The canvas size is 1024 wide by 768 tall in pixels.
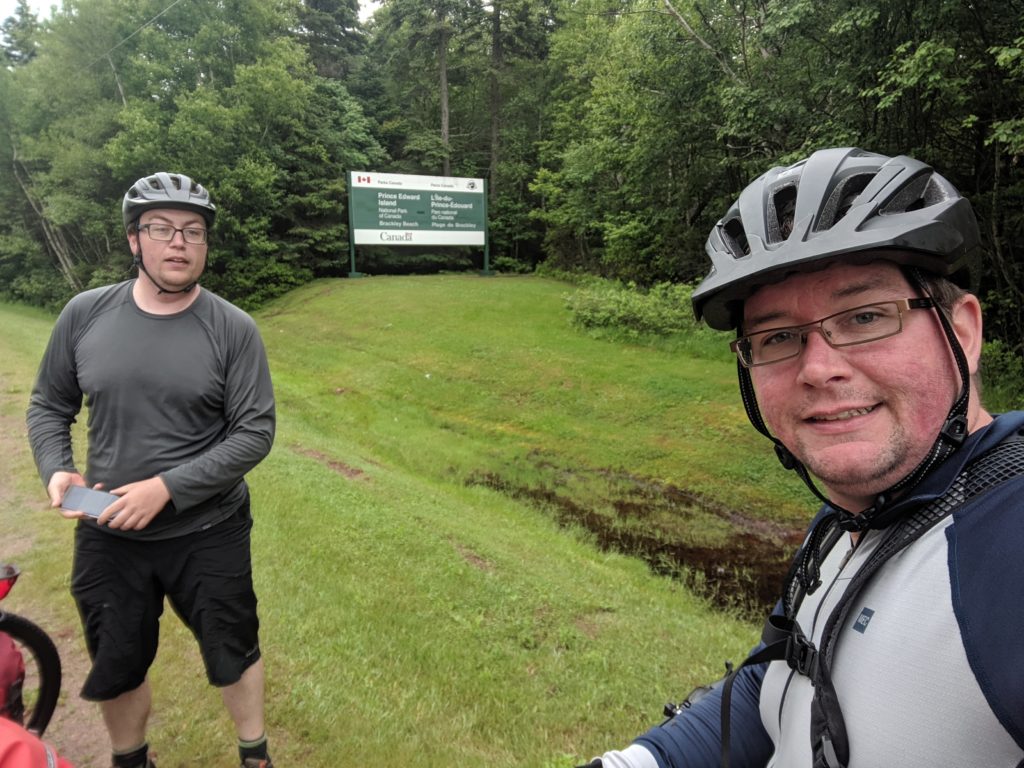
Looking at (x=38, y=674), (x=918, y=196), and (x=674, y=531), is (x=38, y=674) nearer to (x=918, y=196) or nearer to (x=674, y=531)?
(x=918, y=196)

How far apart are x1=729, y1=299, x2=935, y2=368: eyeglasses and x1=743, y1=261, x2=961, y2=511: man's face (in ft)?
0.04

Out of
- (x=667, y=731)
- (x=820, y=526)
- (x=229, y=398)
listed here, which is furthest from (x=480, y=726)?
(x=820, y=526)

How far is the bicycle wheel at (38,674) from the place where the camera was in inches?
114

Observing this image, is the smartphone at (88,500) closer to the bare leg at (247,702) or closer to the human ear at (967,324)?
the bare leg at (247,702)

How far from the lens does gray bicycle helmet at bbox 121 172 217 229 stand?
264cm

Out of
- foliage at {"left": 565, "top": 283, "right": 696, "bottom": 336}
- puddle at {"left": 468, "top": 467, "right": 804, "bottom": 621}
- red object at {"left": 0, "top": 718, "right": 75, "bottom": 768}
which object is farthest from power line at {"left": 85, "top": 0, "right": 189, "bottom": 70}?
red object at {"left": 0, "top": 718, "right": 75, "bottom": 768}

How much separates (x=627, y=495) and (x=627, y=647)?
15.5 ft

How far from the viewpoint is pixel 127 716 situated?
2602 mm

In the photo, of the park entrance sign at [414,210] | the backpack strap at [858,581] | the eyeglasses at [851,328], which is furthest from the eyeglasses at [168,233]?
the park entrance sign at [414,210]

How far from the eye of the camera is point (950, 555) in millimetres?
1049

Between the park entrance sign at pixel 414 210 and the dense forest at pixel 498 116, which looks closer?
the dense forest at pixel 498 116

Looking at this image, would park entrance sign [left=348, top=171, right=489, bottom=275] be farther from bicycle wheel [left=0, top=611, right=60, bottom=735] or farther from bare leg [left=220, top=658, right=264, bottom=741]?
bare leg [left=220, top=658, right=264, bottom=741]

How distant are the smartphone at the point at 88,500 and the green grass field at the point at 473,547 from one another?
4.58 ft

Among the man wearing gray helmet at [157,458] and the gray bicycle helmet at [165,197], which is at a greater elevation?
the gray bicycle helmet at [165,197]
